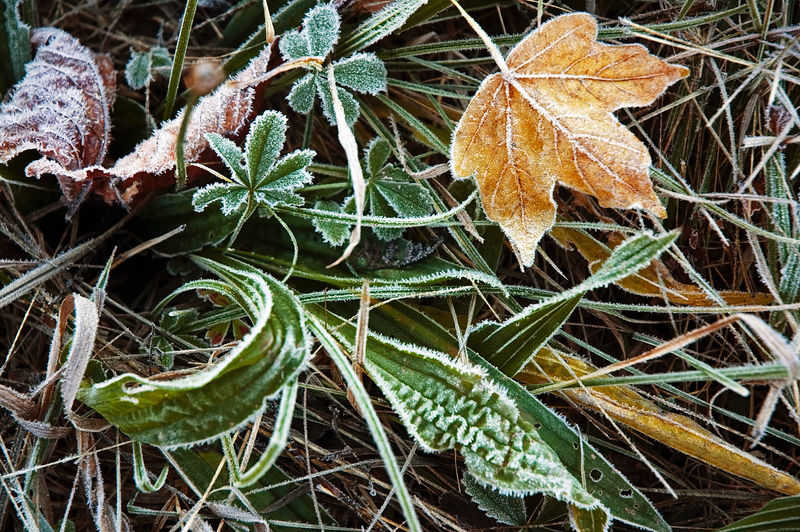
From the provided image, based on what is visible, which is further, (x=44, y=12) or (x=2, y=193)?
(x=44, y=12)

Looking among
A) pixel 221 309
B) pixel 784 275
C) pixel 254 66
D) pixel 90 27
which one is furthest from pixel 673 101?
pixel 90 27

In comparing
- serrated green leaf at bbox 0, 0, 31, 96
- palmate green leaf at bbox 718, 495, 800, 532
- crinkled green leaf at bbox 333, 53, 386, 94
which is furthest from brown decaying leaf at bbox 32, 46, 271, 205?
palmate green leaf at bbox 718, 495, 800, 532

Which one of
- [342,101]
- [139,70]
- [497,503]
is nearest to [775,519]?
[497,503]

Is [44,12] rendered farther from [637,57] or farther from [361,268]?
[637,57]

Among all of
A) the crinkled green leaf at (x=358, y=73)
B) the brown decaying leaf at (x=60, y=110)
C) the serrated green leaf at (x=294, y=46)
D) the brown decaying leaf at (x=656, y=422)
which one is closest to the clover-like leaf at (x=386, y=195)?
the crinkled green leaf at (x=358, y=73)

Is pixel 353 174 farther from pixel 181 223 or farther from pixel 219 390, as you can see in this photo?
pixel 181 223

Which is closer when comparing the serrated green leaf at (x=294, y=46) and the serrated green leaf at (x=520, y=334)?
the serrated green leaf at (x=520, y=334)

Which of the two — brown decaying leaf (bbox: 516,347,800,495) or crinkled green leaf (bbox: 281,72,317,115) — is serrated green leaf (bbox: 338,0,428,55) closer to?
crinkled green leaf (bbox: 281,72,317,115)

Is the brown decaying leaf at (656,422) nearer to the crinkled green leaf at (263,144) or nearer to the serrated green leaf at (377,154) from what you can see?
the serrated green leaf at (377,154)
